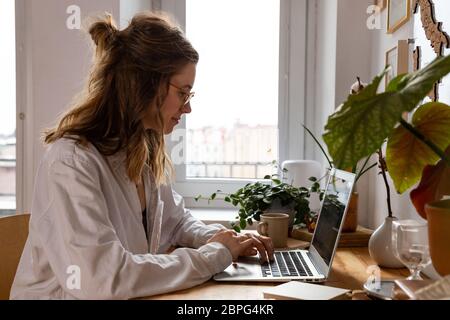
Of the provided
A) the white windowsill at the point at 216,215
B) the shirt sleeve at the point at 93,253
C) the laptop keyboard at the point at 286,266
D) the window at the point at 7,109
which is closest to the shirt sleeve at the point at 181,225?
the laptop keyboard at the point at 286,266

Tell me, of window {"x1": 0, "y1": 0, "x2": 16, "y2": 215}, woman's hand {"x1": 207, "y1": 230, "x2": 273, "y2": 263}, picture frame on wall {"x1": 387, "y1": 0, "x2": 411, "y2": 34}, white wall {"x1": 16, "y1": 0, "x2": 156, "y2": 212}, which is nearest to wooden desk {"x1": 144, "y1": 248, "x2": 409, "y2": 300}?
woman's hand {"x1": 207, "y1": 230, "x2": 273, "y2": 263}

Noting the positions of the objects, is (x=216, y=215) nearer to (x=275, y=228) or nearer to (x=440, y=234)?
(x=275, y=228)

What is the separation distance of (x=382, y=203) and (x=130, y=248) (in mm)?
930

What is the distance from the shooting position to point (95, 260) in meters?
1.07

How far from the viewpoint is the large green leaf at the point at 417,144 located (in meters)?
0.86

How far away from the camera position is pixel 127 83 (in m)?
1.37

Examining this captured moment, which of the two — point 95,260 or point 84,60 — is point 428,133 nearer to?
point 95,260

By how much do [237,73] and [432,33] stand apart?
1.42 meters

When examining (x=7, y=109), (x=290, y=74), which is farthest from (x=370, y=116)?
(x=7, y=109)

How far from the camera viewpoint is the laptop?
122 centimetres

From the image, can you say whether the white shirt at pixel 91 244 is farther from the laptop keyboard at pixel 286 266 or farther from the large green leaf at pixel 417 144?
the large green leaf at pixel 417 144

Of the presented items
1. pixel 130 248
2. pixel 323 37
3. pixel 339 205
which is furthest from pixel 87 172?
pixel 323 37

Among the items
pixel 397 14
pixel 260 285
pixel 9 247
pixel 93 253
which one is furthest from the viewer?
pixel 397 14

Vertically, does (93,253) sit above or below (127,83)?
below
